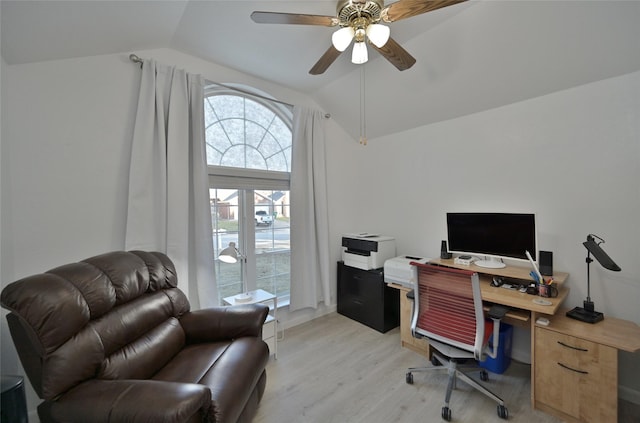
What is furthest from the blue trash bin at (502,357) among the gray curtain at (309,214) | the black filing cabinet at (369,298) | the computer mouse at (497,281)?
the gray curtain at (309,214)

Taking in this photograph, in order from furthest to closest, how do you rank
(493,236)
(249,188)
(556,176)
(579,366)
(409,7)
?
1. (249,188)
2. (493,236)
3. (556,176)
4. (579,366)
5. (409,7)

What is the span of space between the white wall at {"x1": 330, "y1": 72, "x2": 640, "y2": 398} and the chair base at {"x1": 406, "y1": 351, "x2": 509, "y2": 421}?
0.99m

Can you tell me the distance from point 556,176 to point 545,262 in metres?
0.72

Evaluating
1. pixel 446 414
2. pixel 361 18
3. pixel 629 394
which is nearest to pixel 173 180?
pixel 361 18

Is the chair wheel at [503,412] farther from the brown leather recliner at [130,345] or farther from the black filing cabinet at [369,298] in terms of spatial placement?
the brown leather recliner at [130,345]

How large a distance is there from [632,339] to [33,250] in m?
3.72

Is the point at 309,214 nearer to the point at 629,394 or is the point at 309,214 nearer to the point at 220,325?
the point at 220,325

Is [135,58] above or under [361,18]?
above

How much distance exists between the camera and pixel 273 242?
3.04 meters

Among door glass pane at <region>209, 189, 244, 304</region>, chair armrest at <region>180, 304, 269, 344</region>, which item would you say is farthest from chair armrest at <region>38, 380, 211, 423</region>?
door glass pane at <region>209, 189, 244, 304</region>

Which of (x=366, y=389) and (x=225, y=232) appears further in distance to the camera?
(x=225, y=232)

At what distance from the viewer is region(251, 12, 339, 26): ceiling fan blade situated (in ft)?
4.53

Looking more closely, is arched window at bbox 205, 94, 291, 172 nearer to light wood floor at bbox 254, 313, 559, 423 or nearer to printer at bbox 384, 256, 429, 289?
printer at bbox 384, 256, 429, 289

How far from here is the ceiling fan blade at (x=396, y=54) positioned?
1597 mm
